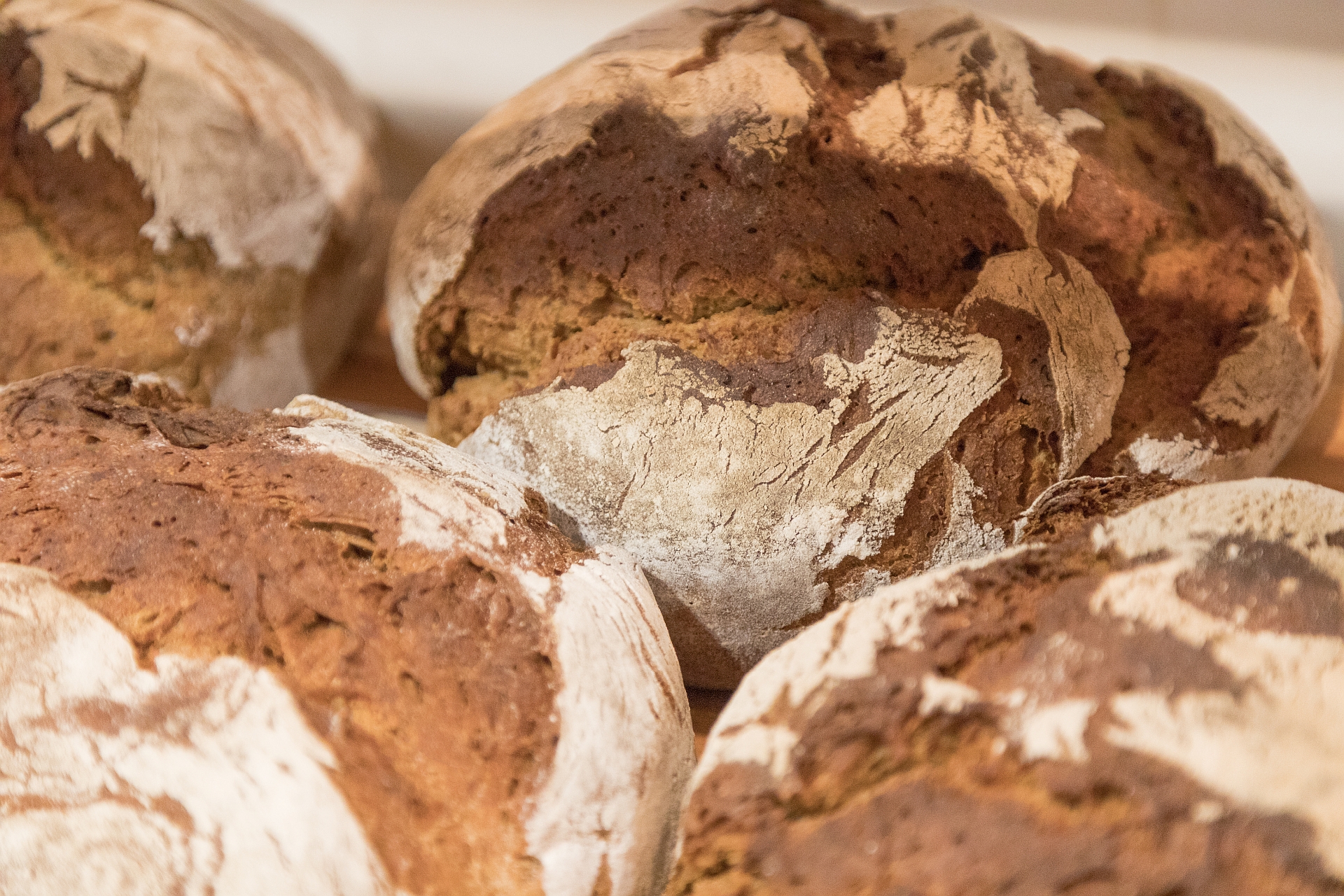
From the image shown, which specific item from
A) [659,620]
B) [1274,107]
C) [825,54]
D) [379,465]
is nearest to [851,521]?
[659,620]

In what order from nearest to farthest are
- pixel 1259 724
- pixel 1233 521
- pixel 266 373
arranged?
pixel 1259 724, pixel 1233 521, pixel 266 373

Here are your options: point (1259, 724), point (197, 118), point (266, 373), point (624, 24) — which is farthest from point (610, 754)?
point (624, 24)

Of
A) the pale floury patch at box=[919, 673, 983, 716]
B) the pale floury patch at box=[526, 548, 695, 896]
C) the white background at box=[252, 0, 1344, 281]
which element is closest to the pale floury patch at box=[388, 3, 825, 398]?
the white background at box=[252, 0, 1344, 281]

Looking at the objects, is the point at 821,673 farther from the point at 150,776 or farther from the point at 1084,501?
the point at 150,776

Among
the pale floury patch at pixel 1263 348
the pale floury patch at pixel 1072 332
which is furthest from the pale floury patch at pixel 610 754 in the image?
the pale floury patch at pixel 1263 348

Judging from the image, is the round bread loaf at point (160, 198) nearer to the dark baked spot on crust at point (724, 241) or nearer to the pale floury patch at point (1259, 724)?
the dark baked spot on crust at point (724, 241)

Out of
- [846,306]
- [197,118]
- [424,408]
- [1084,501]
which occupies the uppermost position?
[197,118]
